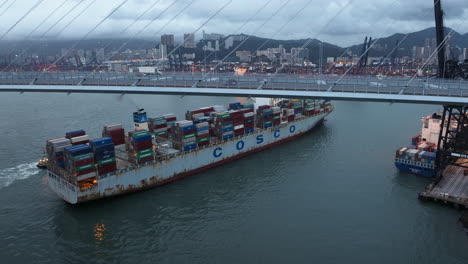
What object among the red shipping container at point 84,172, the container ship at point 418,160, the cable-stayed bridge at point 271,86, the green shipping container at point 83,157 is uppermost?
the cable-stayed bridge at point 271,86

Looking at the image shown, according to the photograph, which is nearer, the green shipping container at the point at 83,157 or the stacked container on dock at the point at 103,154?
the green shipping container at the point at 83,157

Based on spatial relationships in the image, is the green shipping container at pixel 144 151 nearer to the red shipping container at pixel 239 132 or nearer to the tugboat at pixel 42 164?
the tugboat at pixel 42 164

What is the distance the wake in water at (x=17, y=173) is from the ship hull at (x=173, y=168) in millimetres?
2962

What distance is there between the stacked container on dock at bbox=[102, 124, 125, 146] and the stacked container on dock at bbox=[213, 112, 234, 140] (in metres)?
5.59

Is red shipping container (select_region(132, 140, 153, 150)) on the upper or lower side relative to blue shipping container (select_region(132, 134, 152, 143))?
lower

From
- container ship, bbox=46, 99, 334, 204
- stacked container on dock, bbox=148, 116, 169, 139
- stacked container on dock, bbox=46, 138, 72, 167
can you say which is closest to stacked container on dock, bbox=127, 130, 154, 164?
container ship, bbox=46, 99, 334, 204

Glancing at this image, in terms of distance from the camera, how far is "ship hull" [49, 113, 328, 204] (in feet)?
49.0

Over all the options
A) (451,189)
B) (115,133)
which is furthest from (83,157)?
(451,189)

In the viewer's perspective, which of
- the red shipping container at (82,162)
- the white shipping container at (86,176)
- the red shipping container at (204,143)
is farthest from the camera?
the red shipping container at (204,143)

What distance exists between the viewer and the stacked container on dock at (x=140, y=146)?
55.3 ft

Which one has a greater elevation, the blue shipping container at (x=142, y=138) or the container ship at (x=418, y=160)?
the blue shipping container at (x=142, y=138)

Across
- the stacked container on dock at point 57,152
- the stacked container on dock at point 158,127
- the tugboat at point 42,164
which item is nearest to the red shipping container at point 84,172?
the stacked container on dock at point 57,152

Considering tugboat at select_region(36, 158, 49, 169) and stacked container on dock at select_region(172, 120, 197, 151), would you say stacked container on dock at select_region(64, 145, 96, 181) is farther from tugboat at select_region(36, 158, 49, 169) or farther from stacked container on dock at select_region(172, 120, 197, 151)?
stacked container on dock at select_region(172, 120, 197, 151)

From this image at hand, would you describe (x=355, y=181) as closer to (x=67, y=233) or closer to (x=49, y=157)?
(x=67, y=233)
